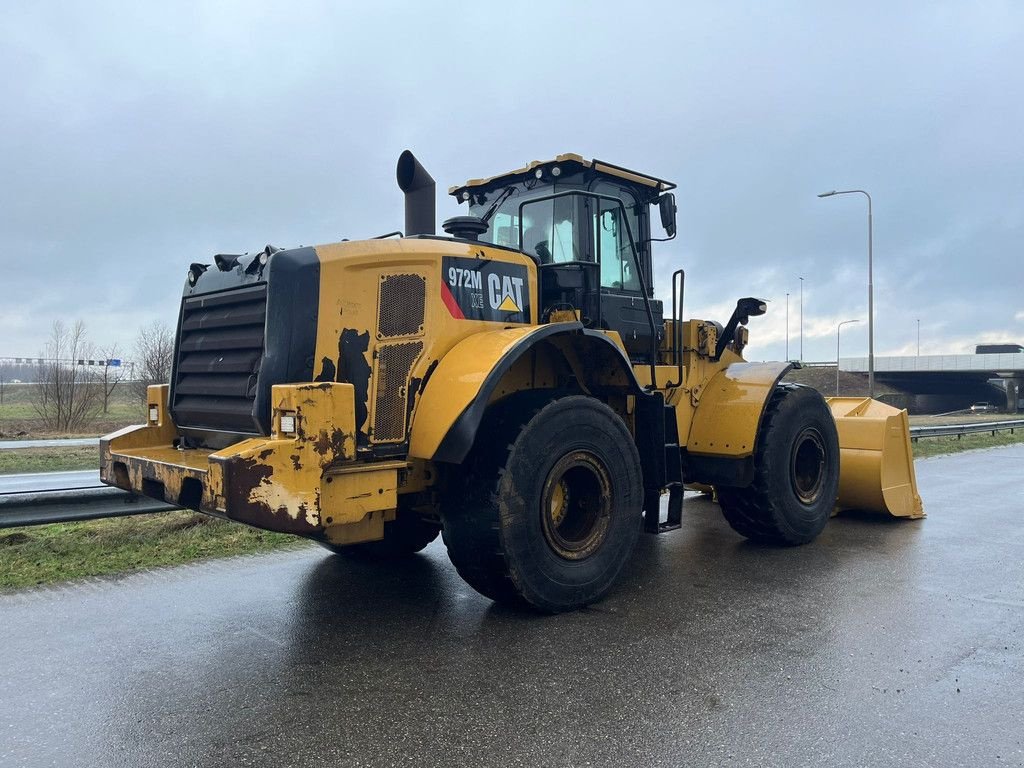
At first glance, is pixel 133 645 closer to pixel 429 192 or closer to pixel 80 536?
pixel 80 536

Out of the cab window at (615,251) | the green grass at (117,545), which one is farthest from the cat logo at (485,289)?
the green grass at (117,545)

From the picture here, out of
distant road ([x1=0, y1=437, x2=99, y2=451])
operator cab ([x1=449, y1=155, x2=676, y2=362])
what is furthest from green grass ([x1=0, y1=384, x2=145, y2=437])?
operator cab ([x1=449, y1=155, x2=676, y2=362])

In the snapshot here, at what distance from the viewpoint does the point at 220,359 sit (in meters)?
4.83

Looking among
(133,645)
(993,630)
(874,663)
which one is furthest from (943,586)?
(133,645)

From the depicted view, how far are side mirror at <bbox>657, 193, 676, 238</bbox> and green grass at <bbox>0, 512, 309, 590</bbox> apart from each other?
3.94 meters

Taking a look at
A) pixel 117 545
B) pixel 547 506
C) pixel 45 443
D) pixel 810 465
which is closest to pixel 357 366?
pixel 547 506

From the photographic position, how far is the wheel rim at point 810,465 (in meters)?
7.05

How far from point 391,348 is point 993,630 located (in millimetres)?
3726

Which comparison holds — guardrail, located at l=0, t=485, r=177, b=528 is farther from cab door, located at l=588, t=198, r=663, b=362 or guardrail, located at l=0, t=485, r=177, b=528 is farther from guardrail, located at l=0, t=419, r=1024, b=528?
cab door, located at l=588, t=198, r=663, b=362

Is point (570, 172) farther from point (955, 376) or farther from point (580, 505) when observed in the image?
point (955, 376)

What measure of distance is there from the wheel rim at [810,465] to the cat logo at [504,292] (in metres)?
3.21

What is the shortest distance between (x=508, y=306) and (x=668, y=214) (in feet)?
6.33

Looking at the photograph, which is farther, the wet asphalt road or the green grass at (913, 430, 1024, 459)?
the green grass at (913, 430, 1024, 459)

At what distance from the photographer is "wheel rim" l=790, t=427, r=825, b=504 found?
7.05 metres
